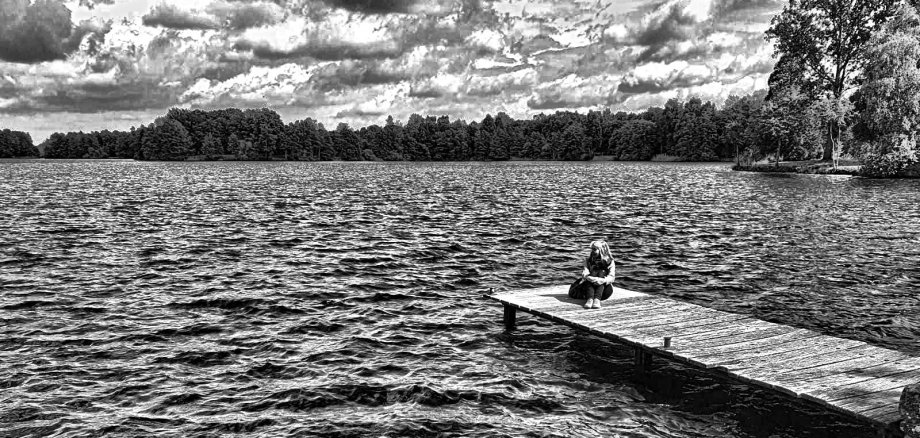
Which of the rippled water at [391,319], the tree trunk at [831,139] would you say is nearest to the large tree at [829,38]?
the tree trunk at [831,139]

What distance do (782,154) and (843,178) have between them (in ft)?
123

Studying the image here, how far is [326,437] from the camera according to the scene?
12.5 meters

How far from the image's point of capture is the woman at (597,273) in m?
19.1

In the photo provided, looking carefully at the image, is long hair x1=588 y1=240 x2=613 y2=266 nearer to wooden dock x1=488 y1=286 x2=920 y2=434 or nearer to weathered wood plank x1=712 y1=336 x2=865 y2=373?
wooden dock x1=488 y1=286 x2=920 y2=434

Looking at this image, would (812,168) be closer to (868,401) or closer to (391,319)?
(391,319)

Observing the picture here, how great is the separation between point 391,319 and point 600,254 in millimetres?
6798

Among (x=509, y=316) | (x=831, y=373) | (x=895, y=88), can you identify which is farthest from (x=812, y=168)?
(x=831, y=373)

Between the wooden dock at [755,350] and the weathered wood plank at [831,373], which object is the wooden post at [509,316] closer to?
the wooden dock at [755,350]

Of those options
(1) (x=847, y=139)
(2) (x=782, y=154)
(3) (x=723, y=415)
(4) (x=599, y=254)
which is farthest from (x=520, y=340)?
(2) (x=782, y=154)

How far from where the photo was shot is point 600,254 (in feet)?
63.1

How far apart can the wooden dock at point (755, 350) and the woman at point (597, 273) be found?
14.5 inches

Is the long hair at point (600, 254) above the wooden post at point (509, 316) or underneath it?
above

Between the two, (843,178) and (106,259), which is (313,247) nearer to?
(106,259)

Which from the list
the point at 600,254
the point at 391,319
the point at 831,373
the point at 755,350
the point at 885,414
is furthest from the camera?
the point at 391,319
